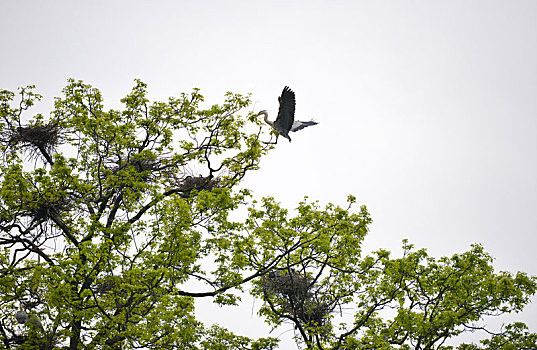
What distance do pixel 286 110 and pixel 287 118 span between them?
269mm

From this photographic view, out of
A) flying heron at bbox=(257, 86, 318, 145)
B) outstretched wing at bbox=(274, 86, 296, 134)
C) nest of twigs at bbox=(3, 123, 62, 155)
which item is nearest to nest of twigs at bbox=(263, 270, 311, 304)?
flying heron at bbox=(257, 86, 318, 145)

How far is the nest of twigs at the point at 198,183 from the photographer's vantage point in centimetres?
1394

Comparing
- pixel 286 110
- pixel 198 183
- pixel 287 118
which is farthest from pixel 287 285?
pixel 286 110

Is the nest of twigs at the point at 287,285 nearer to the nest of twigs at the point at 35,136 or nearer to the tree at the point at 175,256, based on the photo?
the tree at the point at 175,256

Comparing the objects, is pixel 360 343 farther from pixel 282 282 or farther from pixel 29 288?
pixel 29 288

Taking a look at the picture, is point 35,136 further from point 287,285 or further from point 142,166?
point 287,285

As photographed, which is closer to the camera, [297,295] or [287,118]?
[287,118]

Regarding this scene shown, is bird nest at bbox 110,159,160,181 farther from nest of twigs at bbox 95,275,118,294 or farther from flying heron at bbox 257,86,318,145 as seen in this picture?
flying heron at bbox 257,86,318,145

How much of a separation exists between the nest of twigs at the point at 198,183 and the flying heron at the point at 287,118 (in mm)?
2302

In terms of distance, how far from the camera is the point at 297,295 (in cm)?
1403

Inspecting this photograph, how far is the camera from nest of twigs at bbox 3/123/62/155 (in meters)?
13.6

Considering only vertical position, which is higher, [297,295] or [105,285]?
[297,295]

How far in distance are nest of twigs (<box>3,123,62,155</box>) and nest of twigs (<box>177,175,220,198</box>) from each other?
374 centimetres

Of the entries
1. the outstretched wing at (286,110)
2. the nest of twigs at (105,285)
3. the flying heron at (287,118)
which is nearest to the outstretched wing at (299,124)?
the flying heron at (287,118)
